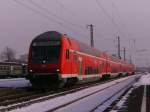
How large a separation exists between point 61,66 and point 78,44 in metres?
5.84

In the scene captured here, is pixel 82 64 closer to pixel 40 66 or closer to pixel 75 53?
pixel 75 53

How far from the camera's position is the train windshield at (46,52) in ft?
75.8

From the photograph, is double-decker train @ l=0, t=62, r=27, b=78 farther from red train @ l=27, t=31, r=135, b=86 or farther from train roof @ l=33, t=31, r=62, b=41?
train roof @ l=33, t=31, r=62, b=41

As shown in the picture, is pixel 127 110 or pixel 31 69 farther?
pixel 31 69

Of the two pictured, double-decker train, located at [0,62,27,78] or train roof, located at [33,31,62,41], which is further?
double-decker train, located at [0,62,27,78]

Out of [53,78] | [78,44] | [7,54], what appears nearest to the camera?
[53,78]

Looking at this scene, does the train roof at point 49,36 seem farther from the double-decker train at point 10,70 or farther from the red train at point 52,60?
the double-decker train at point 10,70

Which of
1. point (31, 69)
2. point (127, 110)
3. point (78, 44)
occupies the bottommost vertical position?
point (127, 110)

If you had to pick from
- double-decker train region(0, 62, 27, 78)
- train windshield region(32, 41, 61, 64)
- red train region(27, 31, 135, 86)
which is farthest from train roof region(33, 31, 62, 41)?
double-decker train region(0, 62, 27, 78)

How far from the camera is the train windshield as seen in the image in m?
23.1

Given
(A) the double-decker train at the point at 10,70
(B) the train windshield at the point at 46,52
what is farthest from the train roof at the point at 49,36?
(A) the double-decker train at the point at 10,70

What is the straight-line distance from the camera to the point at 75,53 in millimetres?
26312

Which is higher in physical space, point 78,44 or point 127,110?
point 78,44

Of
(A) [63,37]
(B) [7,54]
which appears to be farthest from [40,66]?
(B) [7,54]
